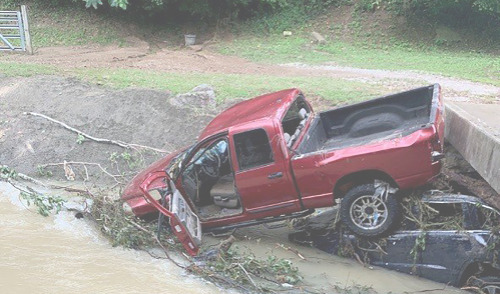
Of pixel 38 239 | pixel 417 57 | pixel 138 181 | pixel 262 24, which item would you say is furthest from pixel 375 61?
pixel 38 239

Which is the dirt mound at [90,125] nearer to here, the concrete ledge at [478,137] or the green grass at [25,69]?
the green grass at [25,69]

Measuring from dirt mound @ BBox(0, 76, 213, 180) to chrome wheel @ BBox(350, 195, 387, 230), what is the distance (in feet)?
16.0

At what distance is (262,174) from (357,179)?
44.9 inches

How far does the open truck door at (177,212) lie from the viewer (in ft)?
20.9

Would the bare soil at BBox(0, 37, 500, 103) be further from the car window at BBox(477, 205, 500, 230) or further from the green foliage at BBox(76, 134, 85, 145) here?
the car window at BBox(477, 205, 500, 230)

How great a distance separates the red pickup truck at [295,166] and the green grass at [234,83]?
3442mm

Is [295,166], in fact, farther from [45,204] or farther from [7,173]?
[7,173]

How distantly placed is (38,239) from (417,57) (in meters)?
12.5

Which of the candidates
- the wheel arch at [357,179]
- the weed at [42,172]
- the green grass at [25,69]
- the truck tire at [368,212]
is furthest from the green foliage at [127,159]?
the truck tire at [368,212]

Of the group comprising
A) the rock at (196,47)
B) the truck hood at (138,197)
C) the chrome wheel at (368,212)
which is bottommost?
the truck hood at (138,197)

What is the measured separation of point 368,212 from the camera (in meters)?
6.25

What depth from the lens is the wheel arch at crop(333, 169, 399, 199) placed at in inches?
240

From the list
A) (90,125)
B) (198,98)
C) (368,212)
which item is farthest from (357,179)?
(90,125)

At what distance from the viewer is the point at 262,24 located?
2069cm
